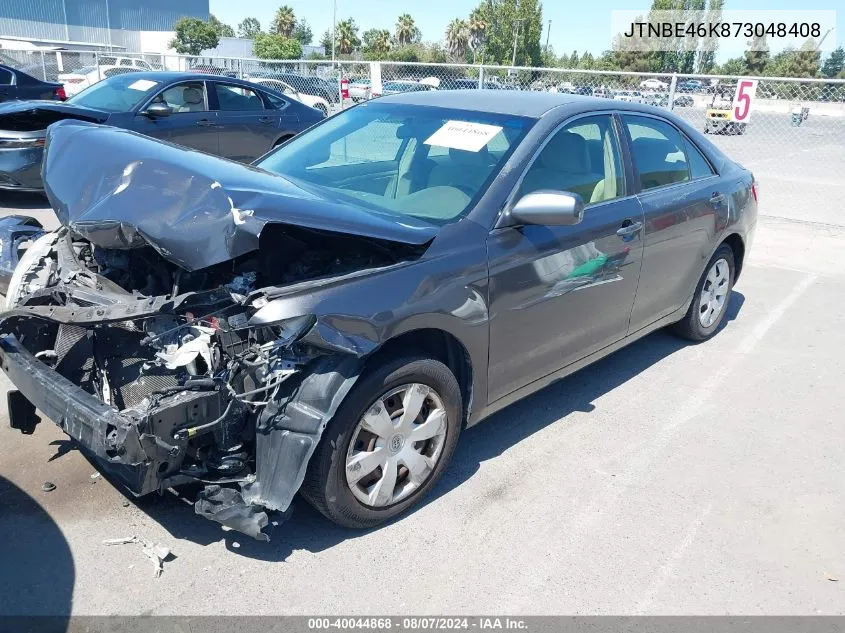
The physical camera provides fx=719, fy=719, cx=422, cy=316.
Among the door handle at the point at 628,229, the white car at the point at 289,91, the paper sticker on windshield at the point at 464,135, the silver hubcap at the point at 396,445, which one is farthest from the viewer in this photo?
the white car at the point at 289,91

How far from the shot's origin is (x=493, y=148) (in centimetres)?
365

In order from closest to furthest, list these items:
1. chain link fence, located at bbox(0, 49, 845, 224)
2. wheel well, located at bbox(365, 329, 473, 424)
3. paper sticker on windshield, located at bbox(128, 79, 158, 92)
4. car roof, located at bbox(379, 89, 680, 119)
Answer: wheel well, located at bbox(365, 329, 473, 424), car roof, located at bbox(379, 89, 680, 119), paper sticker on windshield, located at bbox(128, 79, 158, 92), chain link fence, located at bbox(0, 49, 845, 224)

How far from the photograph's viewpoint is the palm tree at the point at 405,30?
9156cm

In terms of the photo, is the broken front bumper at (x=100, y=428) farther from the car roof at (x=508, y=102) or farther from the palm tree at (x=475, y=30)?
the palm tree at (x=475, y=30)

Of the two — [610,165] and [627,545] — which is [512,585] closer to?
[627,545]

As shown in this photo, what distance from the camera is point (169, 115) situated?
30.2 feet

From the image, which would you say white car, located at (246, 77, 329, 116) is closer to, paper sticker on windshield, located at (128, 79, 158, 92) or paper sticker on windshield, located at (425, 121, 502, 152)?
paper sticker on windshield, located at (128, 79, 158, 92)

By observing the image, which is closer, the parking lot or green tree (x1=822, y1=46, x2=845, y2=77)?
the parking lot

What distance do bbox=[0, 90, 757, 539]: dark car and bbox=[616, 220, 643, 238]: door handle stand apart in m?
0.01

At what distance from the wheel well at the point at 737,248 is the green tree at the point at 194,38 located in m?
64.5

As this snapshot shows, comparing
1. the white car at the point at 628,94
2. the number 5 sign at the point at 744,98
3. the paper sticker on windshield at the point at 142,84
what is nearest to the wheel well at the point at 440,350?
the paper sticker on windshield at the point at 142,84

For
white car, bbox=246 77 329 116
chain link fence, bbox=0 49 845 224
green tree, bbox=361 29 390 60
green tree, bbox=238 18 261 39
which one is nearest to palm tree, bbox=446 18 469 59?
green tree, bbox=361 29 390 60

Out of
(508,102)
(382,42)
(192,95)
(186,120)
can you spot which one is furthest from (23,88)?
(382,42)

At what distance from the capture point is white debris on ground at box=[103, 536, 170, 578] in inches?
113
